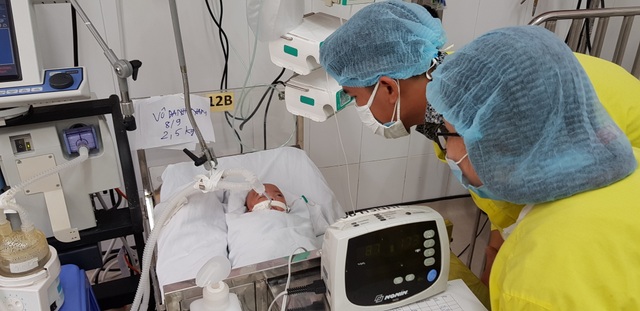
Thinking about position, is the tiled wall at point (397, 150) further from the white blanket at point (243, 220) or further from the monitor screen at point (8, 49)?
the monitor screen at point (8, 49)

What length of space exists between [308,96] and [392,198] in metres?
1.61

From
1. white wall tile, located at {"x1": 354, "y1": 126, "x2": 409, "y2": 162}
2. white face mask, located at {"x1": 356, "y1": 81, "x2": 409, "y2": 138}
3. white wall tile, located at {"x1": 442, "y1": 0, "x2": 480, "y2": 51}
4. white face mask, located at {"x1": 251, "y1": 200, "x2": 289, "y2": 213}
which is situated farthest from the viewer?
white wall tile, located at {"x1": 354, "y1": 126, "x2": 409, "y2": 162}

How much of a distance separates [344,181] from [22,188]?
1620 mm

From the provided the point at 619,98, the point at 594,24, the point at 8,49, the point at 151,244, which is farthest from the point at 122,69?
the point at 594,24

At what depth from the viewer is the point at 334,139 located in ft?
8.15

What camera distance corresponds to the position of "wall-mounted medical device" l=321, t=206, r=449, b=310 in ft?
3.17

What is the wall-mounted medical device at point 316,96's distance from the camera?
4.28 feet

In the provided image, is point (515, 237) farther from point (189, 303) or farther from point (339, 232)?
point (189, 303)

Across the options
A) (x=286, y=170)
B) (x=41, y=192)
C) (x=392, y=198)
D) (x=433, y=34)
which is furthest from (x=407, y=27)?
(x=392, y=198)

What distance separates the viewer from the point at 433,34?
4.08 ft

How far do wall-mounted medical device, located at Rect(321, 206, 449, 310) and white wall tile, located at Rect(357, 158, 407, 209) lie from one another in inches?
62.6

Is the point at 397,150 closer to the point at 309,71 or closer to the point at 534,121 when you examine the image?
the point at 309,71

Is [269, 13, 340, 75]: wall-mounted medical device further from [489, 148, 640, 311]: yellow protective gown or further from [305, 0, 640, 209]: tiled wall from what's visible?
[305, 0, 640, 209]: tiled wall

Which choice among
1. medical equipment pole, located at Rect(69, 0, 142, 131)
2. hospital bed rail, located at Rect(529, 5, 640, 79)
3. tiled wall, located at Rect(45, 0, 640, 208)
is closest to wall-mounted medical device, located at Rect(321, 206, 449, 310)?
medical equipment pole, located at Rect(69, 0, 142, 131)
